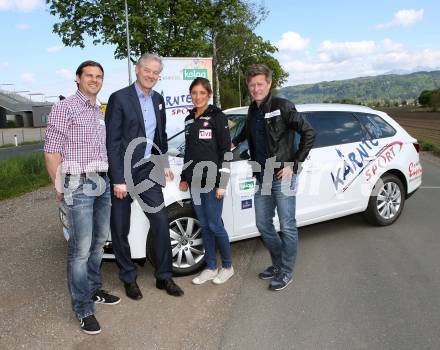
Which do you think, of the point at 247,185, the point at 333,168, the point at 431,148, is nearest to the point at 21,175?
the point at 247,185

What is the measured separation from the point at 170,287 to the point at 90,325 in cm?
88

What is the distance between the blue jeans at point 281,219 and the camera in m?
4.05

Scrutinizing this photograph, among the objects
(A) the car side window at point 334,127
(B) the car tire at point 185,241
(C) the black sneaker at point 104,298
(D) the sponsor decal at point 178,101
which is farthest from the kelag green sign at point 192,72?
(C) the black sneaker at point 104,298

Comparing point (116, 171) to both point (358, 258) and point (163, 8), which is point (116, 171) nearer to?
point (358, 258)

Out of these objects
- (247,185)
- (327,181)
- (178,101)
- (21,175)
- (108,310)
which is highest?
(178,101)

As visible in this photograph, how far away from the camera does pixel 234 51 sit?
45.9 metres

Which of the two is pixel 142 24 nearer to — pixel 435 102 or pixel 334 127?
pixel 334 127

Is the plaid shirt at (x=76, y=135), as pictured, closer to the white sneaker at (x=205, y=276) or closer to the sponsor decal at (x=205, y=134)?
the sponsor decal at (x=205, y=134)

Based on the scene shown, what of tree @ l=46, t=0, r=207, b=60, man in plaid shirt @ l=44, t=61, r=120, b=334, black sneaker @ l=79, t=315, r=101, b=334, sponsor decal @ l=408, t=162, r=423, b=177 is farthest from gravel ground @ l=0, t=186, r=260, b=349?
tree @ l=46, t=0, r=207, b=60

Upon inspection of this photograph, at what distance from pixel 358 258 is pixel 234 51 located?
141ft

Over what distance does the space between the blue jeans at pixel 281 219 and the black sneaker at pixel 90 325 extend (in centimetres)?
166

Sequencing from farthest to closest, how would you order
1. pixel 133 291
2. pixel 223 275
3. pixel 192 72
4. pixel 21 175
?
1. pixel 21 175
2. pixel 192 72
3. pixel 223 275
4. pixel 133 291

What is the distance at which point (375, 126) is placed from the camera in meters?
5.85

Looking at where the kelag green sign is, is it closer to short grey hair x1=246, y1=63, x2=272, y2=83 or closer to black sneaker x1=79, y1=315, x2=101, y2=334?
short grey hair x1=246, y1=63, x2=272, y2=83
